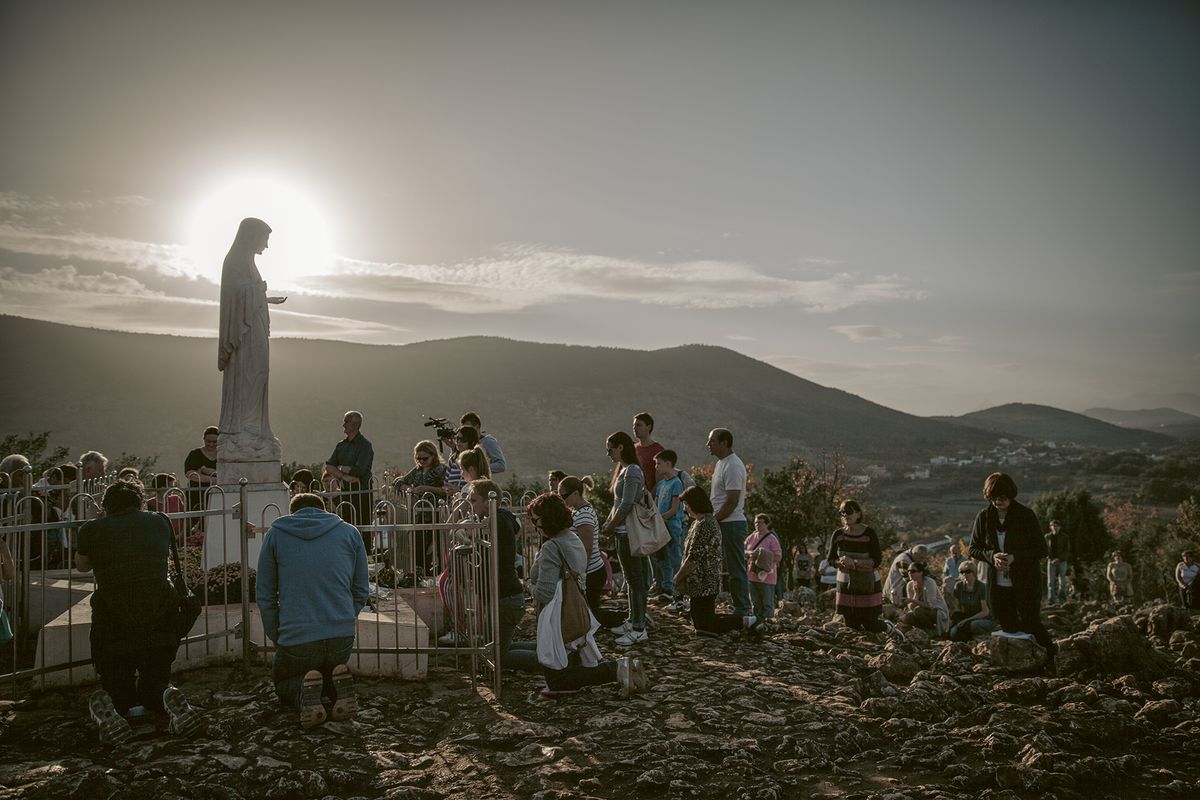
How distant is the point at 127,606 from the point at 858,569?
7.25 m

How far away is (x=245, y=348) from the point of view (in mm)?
10219

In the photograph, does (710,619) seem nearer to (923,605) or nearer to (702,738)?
(702,738)

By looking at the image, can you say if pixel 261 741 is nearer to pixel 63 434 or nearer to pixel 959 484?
pixel 63 434

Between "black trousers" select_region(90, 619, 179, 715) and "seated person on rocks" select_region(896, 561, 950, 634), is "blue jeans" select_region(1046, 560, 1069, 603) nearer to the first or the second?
"seated person on rocks" select_region(896, 561, 950, 634)

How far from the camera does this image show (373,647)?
6883 mm

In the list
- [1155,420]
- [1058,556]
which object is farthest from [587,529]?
[1155,420]

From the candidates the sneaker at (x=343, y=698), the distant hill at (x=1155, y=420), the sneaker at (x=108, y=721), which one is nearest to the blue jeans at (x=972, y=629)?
the sneaker at (x=343, y=698)

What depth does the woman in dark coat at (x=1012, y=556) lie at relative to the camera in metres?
7.39

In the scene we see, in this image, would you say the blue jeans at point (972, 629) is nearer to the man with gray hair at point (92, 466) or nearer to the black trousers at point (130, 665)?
the black trousers at point (130, 665)

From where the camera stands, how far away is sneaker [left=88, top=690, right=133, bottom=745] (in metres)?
5.33

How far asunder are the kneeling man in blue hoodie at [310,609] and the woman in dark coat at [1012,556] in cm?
556

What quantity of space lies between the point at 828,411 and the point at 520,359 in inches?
1554

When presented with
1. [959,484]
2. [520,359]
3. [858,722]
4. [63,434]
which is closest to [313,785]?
[858,722]

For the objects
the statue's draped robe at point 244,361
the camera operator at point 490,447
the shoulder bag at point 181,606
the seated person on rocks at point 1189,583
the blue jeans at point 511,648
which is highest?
the statue's draped robe at point 244,361
